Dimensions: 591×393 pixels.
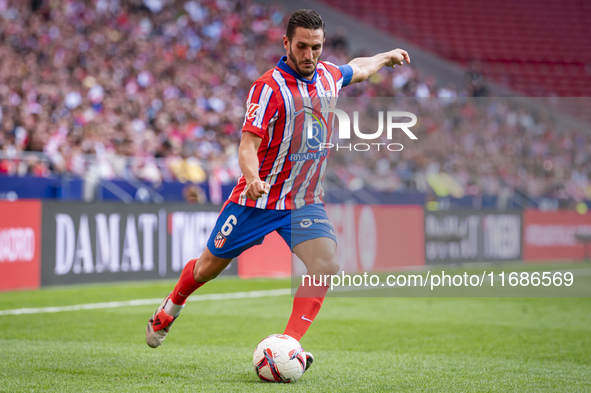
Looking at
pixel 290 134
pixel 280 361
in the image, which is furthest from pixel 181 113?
pixel 280 361

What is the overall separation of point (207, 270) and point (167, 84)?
14771mm

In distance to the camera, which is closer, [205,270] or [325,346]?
[205,270]

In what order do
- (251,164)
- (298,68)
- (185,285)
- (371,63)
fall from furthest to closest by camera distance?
1. (371,63)
2. (185,285)
3. (298,68)
4. (251,164)

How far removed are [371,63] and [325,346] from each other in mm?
2276

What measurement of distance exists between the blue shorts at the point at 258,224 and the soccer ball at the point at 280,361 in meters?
0.66

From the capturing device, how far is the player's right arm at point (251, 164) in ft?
15.0

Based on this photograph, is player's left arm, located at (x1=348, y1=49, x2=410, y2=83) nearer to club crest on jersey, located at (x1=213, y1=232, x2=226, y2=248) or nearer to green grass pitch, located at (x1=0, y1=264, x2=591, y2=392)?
club crest on jersey, located at (x1=213, y1=232, x2=226, y2=248)

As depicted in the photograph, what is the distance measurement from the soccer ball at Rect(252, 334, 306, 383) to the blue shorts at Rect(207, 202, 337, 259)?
0.66m

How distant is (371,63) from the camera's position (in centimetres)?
602

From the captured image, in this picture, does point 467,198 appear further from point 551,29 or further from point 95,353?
point 551,29

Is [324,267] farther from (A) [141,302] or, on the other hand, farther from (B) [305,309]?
(A) [141,302]

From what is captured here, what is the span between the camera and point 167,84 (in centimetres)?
1972

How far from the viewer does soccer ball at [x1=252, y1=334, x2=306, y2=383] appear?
4.85 m

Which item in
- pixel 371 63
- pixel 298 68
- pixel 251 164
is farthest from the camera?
pixel 371 63
